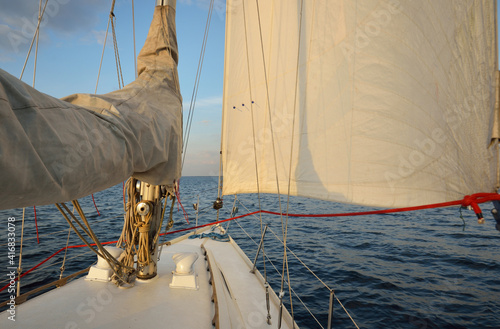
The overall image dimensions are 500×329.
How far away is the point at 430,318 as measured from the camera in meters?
4.62

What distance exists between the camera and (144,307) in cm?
241

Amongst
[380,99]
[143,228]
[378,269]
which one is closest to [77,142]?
[143,228]

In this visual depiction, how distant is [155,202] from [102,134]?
1675 millimetres

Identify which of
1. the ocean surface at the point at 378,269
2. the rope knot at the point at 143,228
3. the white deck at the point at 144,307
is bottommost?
the ocean surface at the point at 378,269

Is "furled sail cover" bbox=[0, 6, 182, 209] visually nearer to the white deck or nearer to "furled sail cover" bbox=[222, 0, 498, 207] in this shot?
→ the white deck

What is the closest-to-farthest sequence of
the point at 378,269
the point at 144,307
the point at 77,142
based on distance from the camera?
the point at 77,142 < the point at 144,307 < the point at 378,269

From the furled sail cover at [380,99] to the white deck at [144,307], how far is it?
59.9 inches

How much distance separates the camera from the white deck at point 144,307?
213cm

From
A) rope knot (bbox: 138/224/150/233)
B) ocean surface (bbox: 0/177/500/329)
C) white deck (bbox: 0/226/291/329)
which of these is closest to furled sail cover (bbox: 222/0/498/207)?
ocean surface (bbox: 0/177/500/329)

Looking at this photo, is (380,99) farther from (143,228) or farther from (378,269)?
(378,269)

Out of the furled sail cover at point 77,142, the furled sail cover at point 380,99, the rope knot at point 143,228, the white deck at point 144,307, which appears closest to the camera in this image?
the furled sail cover at point 77,142

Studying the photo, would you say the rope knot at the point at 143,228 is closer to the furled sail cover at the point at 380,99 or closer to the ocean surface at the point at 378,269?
the ocean surface at the point at 378,269

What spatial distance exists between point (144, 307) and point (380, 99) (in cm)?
304

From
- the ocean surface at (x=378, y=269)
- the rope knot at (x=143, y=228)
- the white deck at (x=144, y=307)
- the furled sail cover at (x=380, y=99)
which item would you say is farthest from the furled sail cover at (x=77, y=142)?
the ocean surface at (x=378, y=269)
